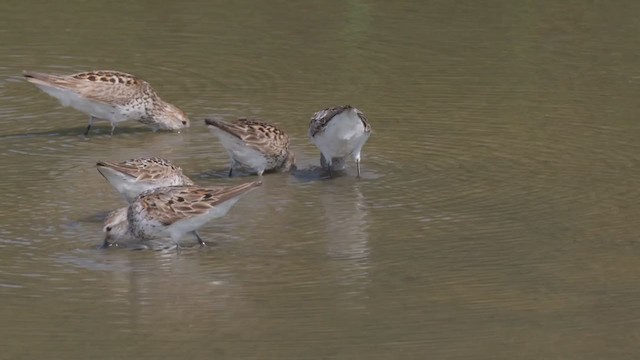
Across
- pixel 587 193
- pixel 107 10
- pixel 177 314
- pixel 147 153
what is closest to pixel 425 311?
pixel 177 314

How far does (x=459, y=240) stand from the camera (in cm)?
1130

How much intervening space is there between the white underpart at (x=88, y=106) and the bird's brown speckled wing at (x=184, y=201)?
3978 millimetres

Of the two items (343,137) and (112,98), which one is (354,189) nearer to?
(343,137)

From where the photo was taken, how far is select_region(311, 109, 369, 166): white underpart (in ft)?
43.9

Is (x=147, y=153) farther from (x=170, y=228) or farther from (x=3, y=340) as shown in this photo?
(x=3, y=340)

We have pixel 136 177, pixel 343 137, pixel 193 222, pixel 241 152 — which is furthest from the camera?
pixel 241 152

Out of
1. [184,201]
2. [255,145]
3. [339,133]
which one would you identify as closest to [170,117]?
[255,145]

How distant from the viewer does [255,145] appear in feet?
44.2

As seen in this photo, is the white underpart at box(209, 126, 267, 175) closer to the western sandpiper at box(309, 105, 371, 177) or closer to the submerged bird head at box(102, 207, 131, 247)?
the western sandpiper at box(309, 105, 371, 177)

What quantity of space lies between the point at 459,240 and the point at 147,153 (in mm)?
4334

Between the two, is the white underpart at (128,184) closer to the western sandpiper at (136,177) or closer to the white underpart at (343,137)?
the western sandpiper at (136,177)

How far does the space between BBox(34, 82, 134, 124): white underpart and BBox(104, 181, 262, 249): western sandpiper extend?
13.3 ft

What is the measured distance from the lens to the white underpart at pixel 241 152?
13539 mm

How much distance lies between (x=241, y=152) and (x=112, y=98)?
222 centimetres
